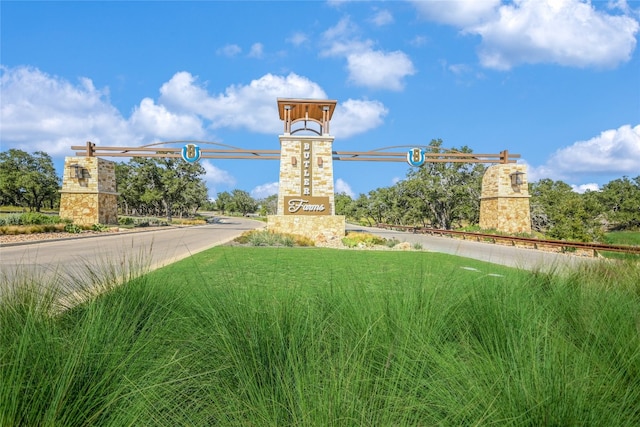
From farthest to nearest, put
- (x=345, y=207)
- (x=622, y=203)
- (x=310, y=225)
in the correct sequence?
(x=345, y=207) < (x=622, y=203) < (x=310, y=225)

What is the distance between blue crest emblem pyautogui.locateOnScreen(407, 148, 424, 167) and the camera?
Result: 25750 mm

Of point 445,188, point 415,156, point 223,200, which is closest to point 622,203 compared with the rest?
point 445,188

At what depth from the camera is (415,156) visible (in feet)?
84.8

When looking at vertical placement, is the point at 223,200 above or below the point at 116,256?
above

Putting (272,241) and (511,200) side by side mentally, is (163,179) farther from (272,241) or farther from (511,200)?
(511,200)

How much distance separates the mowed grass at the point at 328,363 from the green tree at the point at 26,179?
62662mm

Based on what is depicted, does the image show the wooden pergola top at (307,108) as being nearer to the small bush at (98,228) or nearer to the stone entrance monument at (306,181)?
the stone entrance monument at (306,181)

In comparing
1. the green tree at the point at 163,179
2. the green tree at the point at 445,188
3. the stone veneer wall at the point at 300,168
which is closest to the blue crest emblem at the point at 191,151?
the stone veneer wall at the point at 300,168

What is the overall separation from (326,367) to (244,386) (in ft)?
1.44

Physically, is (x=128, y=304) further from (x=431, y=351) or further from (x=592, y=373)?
(x=592, y=373)

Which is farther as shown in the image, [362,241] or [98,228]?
[98,228]

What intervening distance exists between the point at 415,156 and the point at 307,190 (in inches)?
332

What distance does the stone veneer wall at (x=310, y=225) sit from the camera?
21.9 metres

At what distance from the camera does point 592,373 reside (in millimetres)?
1934
